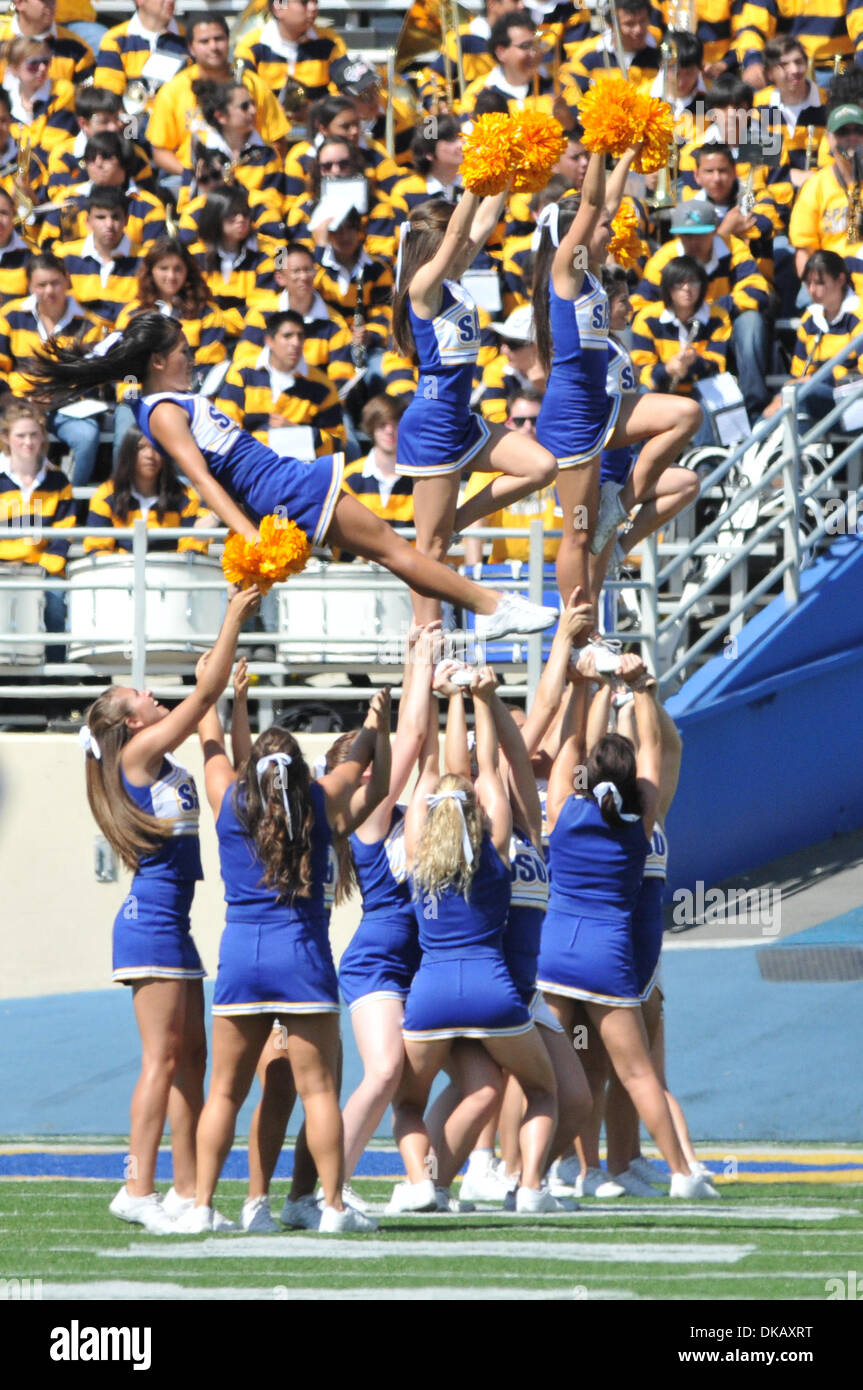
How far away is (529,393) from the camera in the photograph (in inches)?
399

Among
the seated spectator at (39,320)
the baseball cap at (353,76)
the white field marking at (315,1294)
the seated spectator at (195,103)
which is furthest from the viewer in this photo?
the seated spectator at (195,103)

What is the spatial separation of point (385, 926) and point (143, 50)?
808 cm

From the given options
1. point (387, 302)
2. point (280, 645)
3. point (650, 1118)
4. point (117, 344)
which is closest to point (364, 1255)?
point (650, 1118)

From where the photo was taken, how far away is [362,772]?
6250 millimetres

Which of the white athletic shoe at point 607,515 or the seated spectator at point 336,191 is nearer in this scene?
the white athletic shoe at point 607,515

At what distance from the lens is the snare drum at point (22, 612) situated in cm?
1045

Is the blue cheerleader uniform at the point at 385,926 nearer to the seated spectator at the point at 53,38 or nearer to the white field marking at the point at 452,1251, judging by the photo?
the white field marking at the point at 452,1251

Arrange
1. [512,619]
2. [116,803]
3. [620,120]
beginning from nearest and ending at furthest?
[116,803] < [620,120] < [512,619]

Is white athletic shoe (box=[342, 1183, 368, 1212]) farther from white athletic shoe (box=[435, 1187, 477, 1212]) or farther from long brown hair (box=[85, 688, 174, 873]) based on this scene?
long brown hair (box=[85, 688, 174, 873])

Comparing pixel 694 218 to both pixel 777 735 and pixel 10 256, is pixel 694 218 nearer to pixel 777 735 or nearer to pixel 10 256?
pixel 777 735

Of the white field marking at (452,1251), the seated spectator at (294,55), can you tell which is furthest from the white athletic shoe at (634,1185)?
the seated spectator at (294,55)

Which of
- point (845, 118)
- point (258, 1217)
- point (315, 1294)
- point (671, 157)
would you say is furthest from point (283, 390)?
point (315, 1294)

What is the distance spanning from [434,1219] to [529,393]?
477 cm

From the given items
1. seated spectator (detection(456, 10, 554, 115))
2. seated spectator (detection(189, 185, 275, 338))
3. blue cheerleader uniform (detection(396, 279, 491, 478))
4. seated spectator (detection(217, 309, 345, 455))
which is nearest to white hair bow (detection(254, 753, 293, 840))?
blue cheerleader uniform (detection(396, 279, 491, 478))
